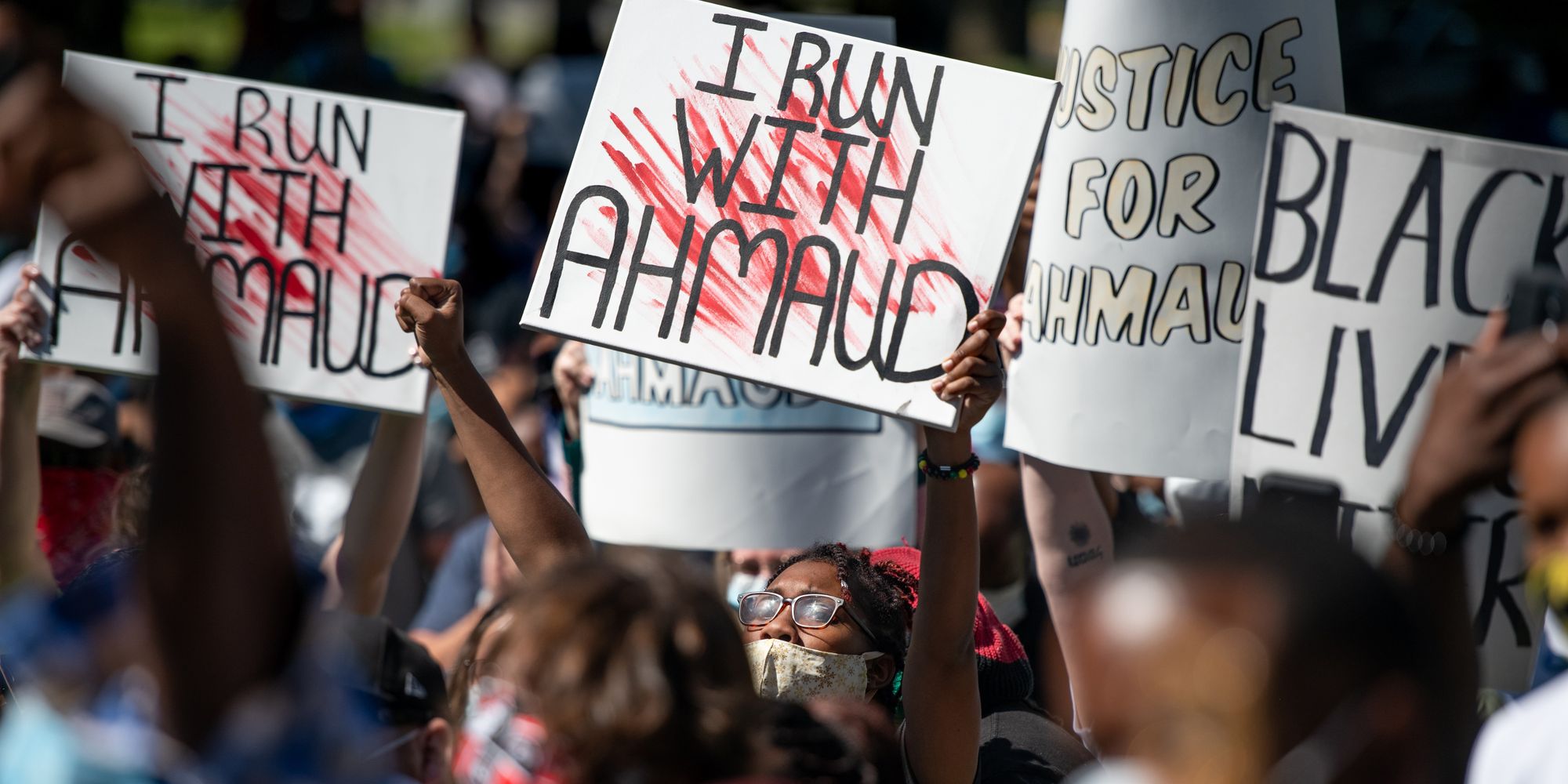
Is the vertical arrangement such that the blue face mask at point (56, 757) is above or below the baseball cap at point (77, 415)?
above

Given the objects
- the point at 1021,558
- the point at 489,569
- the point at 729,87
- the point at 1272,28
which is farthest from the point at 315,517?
the point at 1272,28

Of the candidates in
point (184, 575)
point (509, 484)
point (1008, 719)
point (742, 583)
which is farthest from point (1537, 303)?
point (742, 583)

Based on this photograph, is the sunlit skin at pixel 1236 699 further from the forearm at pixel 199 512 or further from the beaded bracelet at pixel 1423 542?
the forearm at pixel 199 512

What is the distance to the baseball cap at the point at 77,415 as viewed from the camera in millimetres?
3844

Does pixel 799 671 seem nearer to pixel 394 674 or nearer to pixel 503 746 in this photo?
pixel 394 674

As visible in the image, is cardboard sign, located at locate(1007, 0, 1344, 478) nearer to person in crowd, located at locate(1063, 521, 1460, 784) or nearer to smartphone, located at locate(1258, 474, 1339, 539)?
smartphone, located at locate(1258, 474, 1339, 539)

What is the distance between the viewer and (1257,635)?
144 centimetres

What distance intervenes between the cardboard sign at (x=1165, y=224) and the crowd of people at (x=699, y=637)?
0.47 m

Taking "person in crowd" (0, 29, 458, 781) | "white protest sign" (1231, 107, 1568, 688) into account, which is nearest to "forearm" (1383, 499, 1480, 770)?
"white protest sign" (1231, 107, 1568, 688)

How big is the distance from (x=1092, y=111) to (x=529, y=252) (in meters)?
5.48

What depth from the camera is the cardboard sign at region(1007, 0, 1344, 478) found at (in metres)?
3.16

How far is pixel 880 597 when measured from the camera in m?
2.91

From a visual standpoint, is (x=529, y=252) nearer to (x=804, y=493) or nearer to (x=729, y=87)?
(x=804, y=493)

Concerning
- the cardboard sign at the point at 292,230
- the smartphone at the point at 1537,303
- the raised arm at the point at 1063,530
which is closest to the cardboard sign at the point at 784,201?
the raised arm at the point at 1063,530
